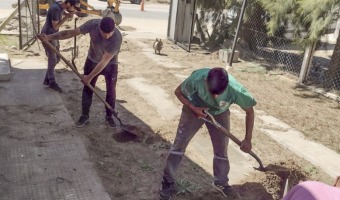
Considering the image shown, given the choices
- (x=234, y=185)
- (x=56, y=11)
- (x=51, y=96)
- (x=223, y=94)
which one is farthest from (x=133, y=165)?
(x=56, y=11)

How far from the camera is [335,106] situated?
8070 millimetres

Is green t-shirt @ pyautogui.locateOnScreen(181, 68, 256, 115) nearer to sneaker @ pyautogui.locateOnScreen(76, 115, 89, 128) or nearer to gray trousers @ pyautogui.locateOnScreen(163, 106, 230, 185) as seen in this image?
gray trousers @ pyautogui.locateOnScreen(163, 106, 230, 185)

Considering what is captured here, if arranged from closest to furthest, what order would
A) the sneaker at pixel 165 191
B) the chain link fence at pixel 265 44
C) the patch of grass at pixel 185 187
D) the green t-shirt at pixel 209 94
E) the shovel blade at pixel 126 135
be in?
the green t-shirt at pixel 209 94 < the sneaker at pixel 165 191 < the patch of grass at pixel 185 187 < the shovel blade at pixel 126 135 < the chain link fence at pixel 265 44

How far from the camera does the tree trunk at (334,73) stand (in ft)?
29.1

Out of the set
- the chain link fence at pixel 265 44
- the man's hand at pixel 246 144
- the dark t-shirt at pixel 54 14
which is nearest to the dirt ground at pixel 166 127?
the chain link fence at pixel 265 44

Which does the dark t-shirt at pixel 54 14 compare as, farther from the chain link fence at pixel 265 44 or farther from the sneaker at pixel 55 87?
the chain link fence at pixel 265 44

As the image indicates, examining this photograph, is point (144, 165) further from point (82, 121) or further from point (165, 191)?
point (82, 121)

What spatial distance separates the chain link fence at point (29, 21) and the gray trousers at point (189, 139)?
→ 747cm

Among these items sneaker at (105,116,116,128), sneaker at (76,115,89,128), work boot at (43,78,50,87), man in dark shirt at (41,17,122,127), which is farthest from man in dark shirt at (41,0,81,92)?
sneaker at (105,116,116,128)

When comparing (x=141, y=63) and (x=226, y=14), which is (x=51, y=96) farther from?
(x=226, y=14)

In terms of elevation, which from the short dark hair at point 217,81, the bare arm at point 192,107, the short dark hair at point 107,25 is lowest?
the bare arm at point 192,107

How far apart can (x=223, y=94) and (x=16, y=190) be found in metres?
2.44

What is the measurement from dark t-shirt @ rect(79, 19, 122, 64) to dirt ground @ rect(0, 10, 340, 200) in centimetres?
117

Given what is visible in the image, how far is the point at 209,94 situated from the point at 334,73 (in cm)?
645
